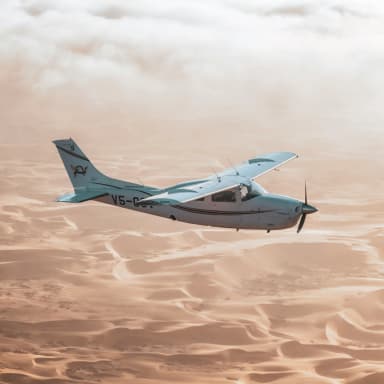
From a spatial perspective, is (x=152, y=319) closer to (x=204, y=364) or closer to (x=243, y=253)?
(x=204, y=364)

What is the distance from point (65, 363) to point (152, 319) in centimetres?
1041

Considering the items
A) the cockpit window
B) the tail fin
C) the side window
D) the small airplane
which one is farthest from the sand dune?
the cockpit window

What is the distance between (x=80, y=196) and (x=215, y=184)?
7106 millimetres

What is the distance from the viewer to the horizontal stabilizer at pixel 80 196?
41.3 meters

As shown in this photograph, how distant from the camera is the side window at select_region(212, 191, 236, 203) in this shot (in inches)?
1593

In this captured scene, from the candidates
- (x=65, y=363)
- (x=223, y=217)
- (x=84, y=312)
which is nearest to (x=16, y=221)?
(x=84, y=312)

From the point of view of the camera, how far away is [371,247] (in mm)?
77750

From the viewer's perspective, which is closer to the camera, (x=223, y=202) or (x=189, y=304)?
(x=223, y=202)

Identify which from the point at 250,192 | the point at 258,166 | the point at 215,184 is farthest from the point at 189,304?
the point at 215,184

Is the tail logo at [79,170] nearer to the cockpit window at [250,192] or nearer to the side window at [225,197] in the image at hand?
the side window at [225,197]

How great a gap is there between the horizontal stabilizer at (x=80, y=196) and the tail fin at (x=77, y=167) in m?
1.04

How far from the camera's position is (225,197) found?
4056cm

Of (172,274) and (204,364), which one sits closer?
(204,364)

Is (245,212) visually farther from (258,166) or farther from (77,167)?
(77,167)
